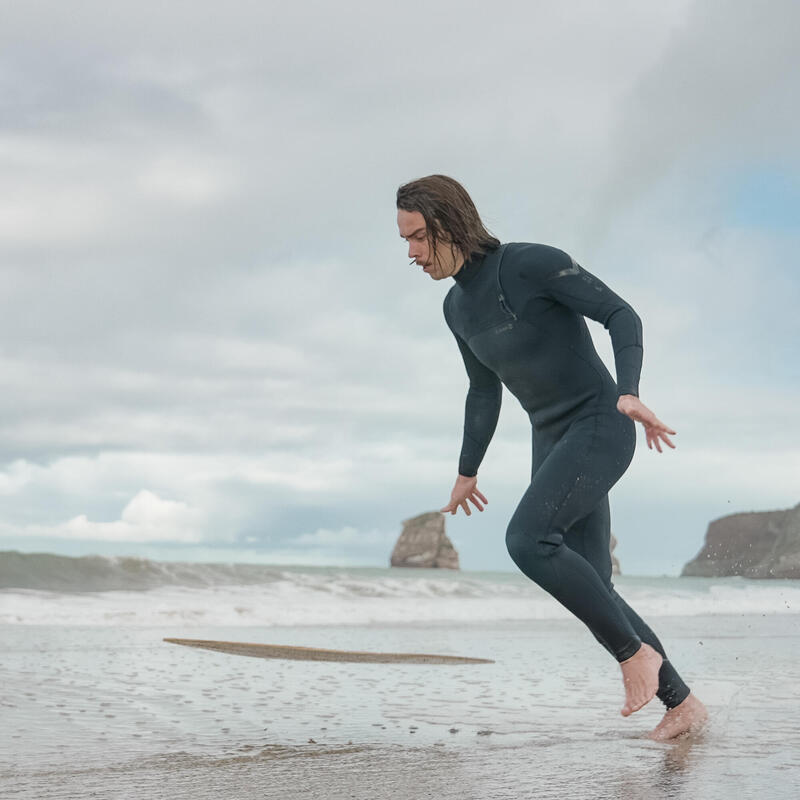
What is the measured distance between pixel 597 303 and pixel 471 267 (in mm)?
493

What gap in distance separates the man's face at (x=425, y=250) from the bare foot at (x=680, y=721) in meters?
1.93

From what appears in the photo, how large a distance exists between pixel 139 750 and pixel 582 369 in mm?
2187

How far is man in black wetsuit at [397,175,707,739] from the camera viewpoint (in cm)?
345

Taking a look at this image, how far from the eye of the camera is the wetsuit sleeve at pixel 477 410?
4.14 meters

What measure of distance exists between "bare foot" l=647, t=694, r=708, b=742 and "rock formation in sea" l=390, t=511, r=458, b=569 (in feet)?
179

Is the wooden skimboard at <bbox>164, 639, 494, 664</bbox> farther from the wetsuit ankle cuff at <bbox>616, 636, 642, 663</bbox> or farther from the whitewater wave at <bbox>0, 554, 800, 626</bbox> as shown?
the whitewater wave at <bbox>0, 554, 800, 626</bbox>

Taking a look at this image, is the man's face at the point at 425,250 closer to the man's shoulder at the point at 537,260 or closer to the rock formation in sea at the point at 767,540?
the man's shoulder at the point at 537,260

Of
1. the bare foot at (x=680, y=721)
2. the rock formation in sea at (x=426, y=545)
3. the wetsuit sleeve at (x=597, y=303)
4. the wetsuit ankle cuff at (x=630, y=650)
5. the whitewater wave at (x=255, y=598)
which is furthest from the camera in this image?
the rock formation in sea at (x=426, y=545)

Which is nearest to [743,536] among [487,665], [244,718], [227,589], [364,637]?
[227,589]

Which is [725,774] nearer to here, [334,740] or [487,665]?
[334,740]

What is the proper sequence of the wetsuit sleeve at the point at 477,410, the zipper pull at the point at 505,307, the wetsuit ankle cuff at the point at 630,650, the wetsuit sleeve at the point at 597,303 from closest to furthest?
the wetsuit sleeve at the point at 597,303, the wetsuit ankle cuff at the point at 630,650, the zipper pull at the point at 505,307, the wetsuit sleeve at the point at 477,410

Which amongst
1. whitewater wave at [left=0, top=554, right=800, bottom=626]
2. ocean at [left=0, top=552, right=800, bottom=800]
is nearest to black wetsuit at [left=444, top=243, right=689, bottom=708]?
ocean at [left=0, top=552, right=800, bottom=800]

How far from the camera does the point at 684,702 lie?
3.96 metres

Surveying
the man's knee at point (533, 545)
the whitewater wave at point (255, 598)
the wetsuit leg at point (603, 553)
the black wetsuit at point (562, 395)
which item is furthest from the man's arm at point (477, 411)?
the whitewater wave at point (255, 598)
